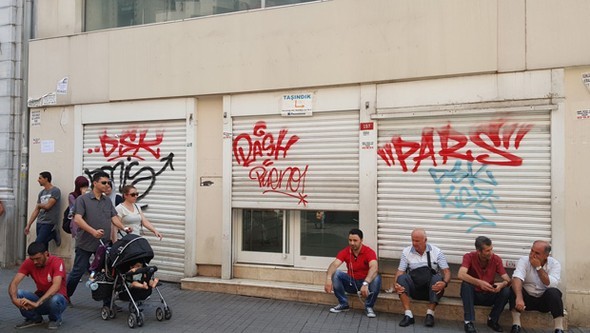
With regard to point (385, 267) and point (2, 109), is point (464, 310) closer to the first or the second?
point (385, 267)

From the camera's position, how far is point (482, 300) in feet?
19.4

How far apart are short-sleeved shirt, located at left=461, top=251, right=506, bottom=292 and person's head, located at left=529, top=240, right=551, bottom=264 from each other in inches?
17.9

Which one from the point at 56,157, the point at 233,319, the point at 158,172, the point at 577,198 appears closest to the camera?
the point at 577,198

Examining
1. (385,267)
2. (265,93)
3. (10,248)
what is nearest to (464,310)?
(385,267)

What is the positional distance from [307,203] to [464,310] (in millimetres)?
2638

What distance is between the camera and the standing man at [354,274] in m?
6.26

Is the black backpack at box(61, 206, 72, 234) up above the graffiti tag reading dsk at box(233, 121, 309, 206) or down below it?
below

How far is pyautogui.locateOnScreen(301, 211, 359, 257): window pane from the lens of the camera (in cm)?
714

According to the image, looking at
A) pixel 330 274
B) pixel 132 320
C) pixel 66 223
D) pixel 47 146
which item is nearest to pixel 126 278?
pixel 132 320

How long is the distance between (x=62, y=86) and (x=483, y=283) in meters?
7.84

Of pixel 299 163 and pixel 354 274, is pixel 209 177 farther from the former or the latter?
Result: pixel 354 274

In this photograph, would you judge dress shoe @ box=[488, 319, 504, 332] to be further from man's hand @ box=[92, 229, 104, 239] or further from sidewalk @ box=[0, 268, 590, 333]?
man's hand @ box=[92, 229, 104, 239]

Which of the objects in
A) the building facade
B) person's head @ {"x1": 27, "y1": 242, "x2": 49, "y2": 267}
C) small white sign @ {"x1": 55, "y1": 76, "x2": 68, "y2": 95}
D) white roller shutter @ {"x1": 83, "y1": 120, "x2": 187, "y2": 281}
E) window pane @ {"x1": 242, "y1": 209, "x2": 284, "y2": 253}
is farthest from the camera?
small white sign @ {"x1": 55, "y1": 76, "x2": 68, "y2": 95}

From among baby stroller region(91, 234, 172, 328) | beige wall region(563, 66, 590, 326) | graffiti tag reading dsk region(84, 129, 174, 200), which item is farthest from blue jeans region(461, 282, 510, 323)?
graffiti tag reading dsk region(84, 129, 174, 200)
